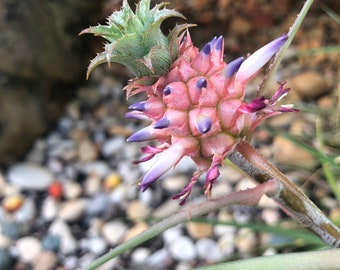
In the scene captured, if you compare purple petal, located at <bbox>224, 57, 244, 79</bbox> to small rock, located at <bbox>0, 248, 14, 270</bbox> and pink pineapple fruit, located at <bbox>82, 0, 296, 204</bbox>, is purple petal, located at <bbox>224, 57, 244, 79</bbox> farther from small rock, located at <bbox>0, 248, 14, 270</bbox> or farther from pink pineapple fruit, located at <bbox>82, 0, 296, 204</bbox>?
small rock, located at <bbox>0, 248, 14, 270</bbox>

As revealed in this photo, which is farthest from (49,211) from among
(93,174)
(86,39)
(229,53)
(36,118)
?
(229,53)

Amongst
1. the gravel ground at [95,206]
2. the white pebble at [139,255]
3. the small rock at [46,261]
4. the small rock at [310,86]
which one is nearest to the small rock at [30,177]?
the gravel ground at [95,206]

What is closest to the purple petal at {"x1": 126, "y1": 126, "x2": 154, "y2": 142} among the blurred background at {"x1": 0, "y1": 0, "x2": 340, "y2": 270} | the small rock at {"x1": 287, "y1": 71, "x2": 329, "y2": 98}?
the blurred background at {"x1": 0, "y1": 0, "x2": 340, "y2": 270}

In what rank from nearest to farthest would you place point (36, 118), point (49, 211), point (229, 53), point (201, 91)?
point (201, 91)
point (49, 211)
point (36, 118)
point (229, 53)

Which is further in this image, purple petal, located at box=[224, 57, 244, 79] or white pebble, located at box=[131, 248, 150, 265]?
white pebble, located at box=[131, 248, 150, 265]

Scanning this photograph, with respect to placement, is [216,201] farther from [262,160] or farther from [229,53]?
[229,53]

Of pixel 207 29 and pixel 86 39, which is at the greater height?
pixel 86 39
